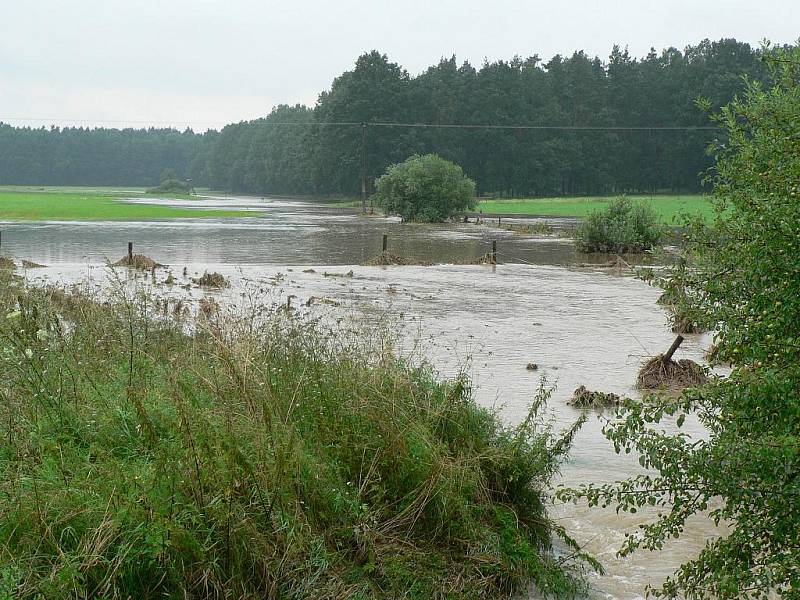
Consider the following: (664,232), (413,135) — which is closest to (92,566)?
(664,232)

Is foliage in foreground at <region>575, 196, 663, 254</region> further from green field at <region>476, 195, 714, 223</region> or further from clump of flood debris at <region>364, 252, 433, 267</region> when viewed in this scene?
green field at <region>476, 195, 714, 223</region>

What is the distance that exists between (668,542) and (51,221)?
215 feet

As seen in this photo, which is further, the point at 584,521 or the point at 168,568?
the point at 584,521

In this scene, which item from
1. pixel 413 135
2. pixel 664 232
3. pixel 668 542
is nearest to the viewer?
pixel 664 232

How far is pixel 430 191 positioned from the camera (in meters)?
70.8

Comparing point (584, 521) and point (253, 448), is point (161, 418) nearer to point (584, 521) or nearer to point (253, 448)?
point (253, 448)

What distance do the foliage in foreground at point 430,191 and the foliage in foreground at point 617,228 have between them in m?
27.7

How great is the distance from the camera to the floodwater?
9.14 metres

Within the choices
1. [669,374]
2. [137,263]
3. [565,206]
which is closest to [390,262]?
[137,263]

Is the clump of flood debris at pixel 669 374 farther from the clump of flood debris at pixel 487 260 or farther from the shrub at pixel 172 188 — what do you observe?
the shrub at pixel 172 188

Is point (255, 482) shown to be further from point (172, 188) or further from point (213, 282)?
point (172, 188)

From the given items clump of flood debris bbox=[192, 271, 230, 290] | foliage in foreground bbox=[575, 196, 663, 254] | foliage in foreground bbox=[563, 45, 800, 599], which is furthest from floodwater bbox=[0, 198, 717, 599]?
foliage in foreground bbox=[563, 45, 800, 599]

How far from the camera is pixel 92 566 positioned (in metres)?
4.60

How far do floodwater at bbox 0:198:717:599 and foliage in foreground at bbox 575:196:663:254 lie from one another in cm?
170
